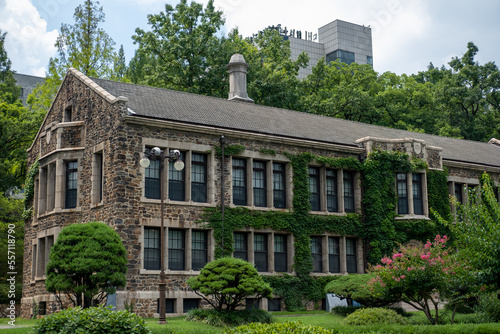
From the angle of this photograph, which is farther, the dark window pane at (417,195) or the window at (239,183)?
the dark window pane at (417,195)

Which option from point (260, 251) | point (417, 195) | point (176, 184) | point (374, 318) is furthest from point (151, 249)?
point (417, 195)

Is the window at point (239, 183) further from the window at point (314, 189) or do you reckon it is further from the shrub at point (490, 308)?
the shrub at point (490, 308)

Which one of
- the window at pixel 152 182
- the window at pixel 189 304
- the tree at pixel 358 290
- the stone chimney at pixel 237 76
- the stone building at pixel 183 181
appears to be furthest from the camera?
the stone chimney at pixel 237 76

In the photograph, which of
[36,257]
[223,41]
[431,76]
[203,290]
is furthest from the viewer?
[431,76]

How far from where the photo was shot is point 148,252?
2809 centimetres

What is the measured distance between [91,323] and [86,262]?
8.62 metres

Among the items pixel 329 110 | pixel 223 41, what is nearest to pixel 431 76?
pixel 329 110

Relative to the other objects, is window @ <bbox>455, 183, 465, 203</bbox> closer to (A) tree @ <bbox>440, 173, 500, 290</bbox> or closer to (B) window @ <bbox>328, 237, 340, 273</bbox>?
(B) window @ <bbox>328, 237, 340, 273</bbox>

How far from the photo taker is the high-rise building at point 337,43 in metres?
133

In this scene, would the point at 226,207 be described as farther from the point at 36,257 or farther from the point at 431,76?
the point at 431,76

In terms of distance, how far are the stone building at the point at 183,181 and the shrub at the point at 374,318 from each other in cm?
865

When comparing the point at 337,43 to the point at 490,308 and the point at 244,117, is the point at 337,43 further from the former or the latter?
the point at 490,308

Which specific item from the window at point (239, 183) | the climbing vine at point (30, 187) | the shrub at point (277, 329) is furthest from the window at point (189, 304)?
the shrub at point (277, 329)

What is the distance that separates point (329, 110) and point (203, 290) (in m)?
31.0
